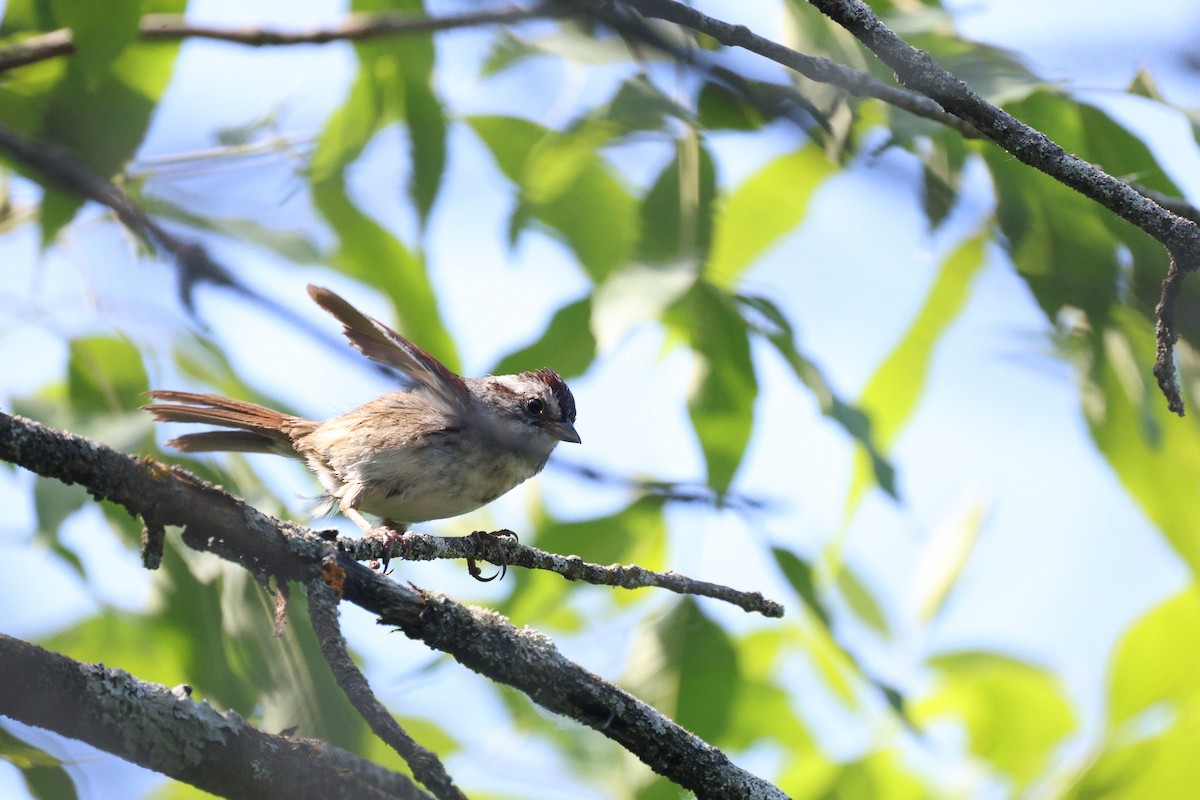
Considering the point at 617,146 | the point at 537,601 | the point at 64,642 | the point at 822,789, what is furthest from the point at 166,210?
the point at 822,789

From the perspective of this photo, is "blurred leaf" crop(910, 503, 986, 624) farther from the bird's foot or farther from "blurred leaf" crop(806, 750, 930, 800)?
the bird's foot

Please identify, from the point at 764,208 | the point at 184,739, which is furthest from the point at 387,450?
the point at 184,739

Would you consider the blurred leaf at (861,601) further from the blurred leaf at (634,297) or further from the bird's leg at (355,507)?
the blurred leaf at (634,297)

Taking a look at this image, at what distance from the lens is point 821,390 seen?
3574mm

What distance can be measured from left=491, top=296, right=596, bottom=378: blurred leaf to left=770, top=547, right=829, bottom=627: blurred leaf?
3.19ft

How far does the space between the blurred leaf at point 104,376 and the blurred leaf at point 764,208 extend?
228 cm

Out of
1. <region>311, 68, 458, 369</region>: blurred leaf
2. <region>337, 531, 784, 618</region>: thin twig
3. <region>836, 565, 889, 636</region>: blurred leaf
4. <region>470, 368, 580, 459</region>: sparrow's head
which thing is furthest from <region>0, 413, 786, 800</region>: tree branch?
<region>836, 565, 889, 636</region>: blurred leaf

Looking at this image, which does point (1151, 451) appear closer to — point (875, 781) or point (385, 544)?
point (875, 781)

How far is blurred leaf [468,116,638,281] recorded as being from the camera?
4137mm

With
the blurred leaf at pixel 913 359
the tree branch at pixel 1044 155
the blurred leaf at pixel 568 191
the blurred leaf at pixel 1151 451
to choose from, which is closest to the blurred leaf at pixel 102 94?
the blurred leaf at pixel 568 191

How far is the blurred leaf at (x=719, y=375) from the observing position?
12.0ft

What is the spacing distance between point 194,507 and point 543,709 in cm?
102

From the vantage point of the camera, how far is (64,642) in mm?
3902

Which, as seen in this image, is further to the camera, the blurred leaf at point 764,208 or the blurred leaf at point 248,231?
the blurred leaf at point 764,208
